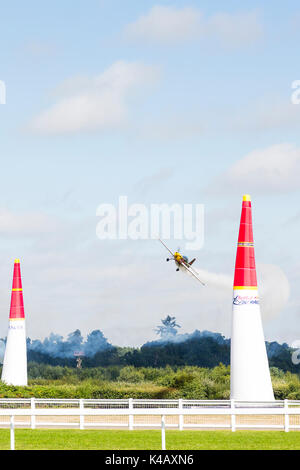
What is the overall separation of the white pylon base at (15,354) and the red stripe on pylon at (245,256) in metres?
22.2

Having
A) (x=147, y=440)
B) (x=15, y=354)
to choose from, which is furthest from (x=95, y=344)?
(x=147, y=440)

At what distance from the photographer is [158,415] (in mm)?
38969

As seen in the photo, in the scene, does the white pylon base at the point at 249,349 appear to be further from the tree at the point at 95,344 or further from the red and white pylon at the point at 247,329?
the tree at the point at 95,344

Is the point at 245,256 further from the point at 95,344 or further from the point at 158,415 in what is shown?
the point at 95,344

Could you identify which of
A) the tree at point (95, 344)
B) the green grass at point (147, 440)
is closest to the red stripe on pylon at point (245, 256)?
the green grass at point (147, 440)

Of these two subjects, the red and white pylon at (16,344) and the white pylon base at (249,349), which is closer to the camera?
the white pylon base at (249,349)

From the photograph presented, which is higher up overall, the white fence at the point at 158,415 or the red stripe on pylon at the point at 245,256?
the red stripe on pylon at the point at 245,256

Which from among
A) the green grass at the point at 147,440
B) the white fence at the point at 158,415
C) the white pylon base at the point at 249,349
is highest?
the white pylon base at the point at 249,349

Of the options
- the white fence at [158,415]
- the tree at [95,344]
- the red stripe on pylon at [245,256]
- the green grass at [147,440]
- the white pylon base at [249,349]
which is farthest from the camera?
the tree at [95,344]

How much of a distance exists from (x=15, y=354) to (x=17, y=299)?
3742 millimetres

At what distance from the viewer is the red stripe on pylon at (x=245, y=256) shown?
42312 millimetres
